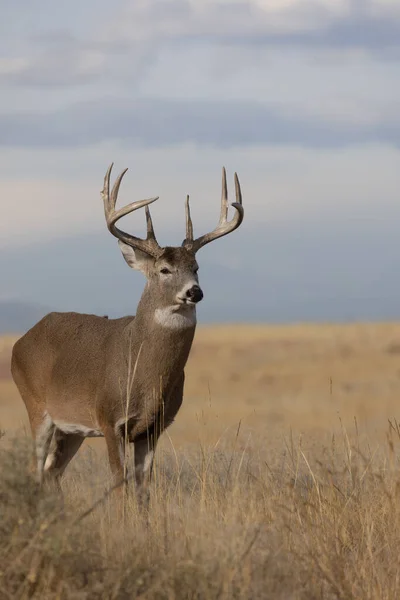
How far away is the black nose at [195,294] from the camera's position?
30.9 ft

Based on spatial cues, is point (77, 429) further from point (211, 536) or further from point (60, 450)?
point (211, 536)

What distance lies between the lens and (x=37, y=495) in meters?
5.73

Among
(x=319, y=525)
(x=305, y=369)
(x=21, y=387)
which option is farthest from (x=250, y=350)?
(x=319, y=525)

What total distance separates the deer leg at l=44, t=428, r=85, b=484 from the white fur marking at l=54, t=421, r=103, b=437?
1.16 ft

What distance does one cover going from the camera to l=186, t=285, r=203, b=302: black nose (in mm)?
9430

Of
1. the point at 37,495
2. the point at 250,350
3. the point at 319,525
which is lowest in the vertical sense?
the point at 250,350

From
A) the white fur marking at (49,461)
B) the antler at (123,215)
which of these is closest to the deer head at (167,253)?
the antler at (123,215)

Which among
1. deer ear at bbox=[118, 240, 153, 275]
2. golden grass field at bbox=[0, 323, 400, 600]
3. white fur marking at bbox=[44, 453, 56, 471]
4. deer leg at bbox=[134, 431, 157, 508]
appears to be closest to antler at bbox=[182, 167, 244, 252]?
deer ear at bbox=[118, 240, 153, 275]

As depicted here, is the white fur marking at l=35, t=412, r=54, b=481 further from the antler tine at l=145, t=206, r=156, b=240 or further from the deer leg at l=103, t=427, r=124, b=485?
the antler tine at l=145, t=206, r=156, b=240

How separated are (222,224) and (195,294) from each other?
→ 1210 millimetres

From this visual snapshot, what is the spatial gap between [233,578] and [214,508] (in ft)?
6.28

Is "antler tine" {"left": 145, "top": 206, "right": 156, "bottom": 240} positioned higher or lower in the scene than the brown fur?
higher

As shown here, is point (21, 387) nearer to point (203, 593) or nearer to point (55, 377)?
point (55, 377)

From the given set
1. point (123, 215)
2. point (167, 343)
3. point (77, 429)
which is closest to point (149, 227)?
point (123, 215)
